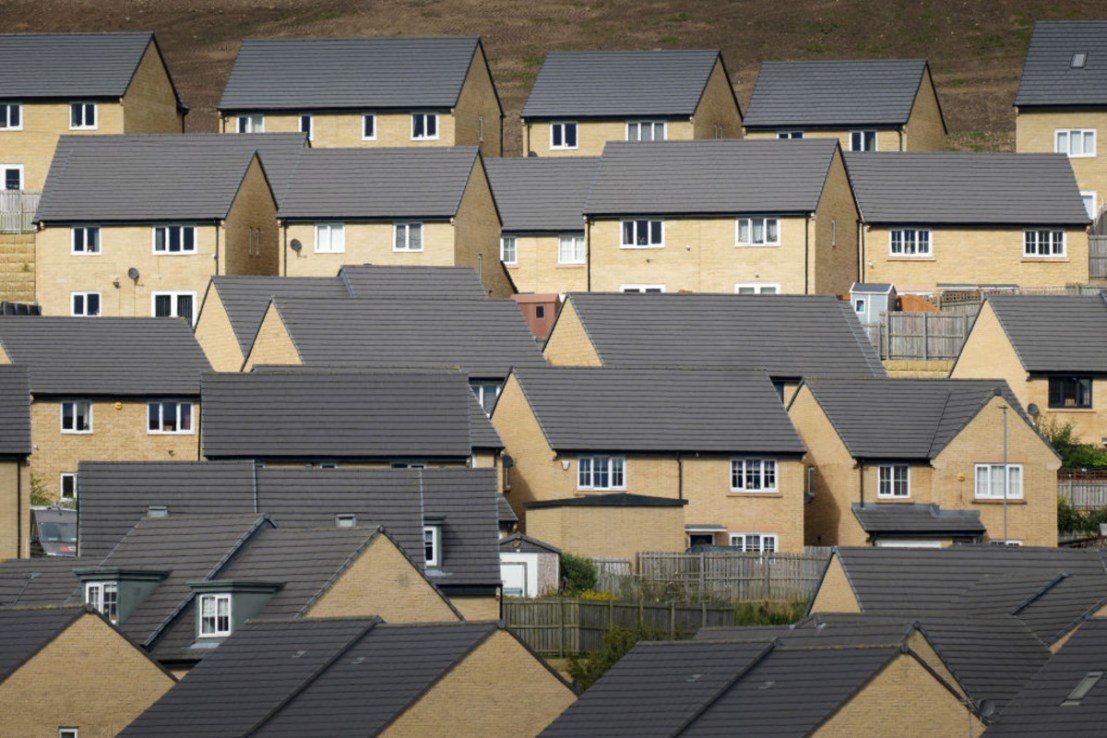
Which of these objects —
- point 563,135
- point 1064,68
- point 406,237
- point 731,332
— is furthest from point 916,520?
point 563,135

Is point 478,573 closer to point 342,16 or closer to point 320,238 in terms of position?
point 320,238

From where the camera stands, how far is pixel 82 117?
351ft

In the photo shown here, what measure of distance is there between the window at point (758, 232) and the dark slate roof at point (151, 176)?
14.9 m

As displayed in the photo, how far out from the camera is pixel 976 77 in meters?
156

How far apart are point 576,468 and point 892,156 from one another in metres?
25.8

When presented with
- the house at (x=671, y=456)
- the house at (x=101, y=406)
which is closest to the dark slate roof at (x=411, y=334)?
the house at (x=101, y=406)

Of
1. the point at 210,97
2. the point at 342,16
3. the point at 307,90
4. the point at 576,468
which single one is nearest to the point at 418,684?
the point at 576,468

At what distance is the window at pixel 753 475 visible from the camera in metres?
80.4

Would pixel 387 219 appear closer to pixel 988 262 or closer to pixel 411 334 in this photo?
pixel 411 334

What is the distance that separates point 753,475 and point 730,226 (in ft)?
59.8

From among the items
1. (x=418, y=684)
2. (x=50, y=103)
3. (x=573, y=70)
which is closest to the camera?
(x=418, y=684)

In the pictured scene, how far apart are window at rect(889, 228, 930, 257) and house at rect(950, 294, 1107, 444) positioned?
10938 mm

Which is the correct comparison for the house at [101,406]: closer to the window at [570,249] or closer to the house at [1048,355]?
the window at [570,249]

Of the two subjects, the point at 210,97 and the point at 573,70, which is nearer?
the point at 573,70
